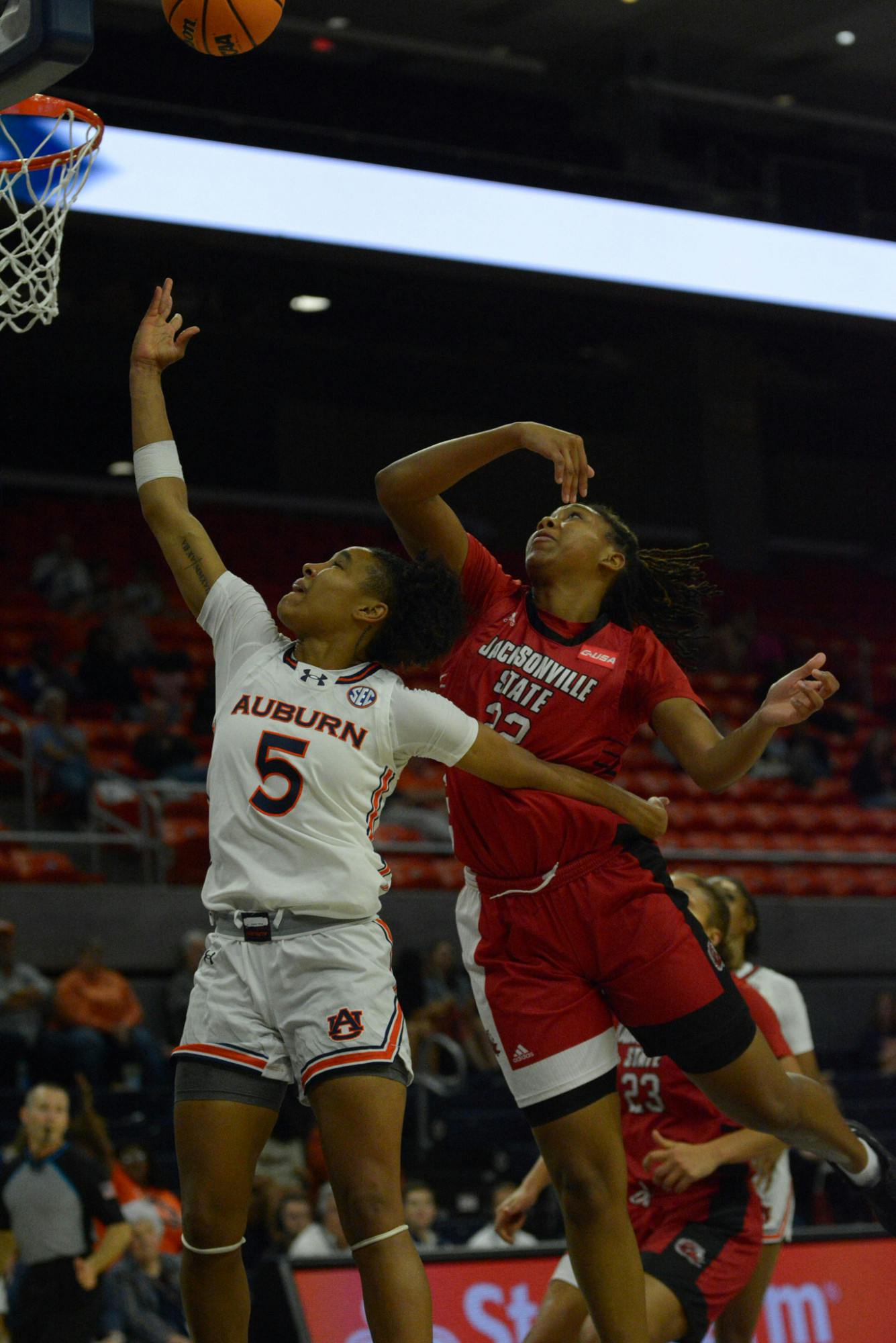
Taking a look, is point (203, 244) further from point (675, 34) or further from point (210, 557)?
point (210, 557)

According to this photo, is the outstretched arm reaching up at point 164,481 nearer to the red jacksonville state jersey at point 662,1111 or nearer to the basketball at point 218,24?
the basketball at point 218,24

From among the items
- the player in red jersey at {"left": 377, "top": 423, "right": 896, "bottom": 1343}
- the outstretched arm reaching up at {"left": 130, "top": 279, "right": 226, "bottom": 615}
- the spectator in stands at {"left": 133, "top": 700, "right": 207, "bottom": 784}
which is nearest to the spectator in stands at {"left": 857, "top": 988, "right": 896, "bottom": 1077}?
the spectator in stands at {"left": 133, "top": 700, "right": 207, "bottom": 784}

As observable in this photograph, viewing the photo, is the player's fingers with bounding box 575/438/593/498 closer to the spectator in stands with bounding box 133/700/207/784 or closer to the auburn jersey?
the auburn jersey

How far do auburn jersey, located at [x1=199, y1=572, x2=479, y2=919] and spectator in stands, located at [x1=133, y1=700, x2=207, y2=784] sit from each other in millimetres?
9241

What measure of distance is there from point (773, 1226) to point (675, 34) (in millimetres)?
12821

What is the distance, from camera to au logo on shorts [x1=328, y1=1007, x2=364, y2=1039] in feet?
11.8

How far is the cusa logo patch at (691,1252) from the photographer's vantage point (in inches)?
194

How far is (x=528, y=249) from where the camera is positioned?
1390 centimetres

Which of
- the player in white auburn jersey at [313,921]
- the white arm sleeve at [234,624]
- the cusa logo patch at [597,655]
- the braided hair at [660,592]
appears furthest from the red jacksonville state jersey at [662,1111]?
the white arm sleeve at [234,624]

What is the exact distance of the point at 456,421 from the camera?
20312 millimetres

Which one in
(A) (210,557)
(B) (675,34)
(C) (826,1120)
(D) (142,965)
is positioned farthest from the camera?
(B) (675,34)

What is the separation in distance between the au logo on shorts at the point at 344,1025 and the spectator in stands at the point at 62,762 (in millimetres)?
9210

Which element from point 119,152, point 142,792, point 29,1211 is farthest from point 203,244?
point 29,1211

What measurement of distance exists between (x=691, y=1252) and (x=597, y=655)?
6.08ft
